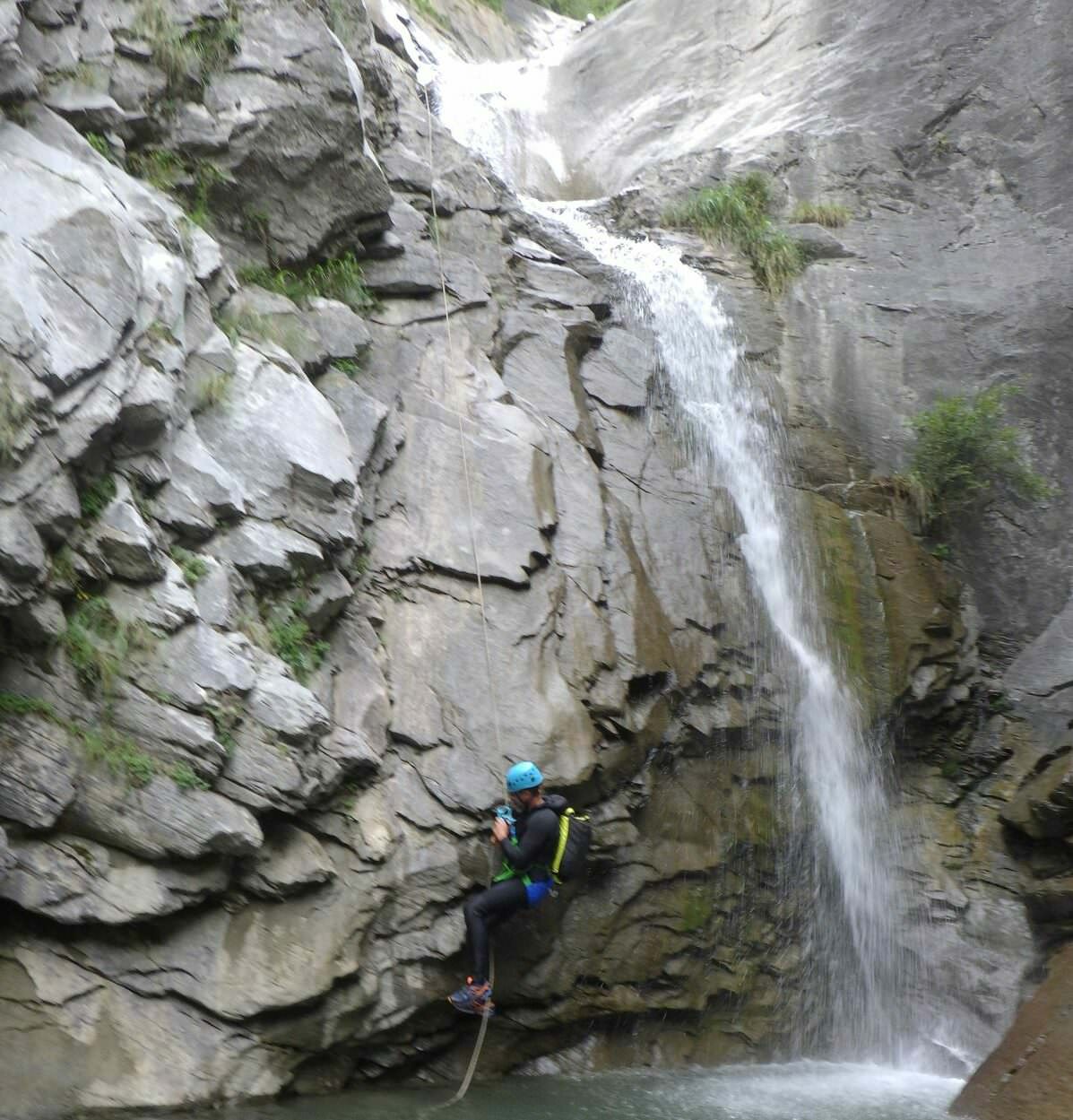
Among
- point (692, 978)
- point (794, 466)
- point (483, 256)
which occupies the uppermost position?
point (483, 256)

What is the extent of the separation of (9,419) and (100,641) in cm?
148

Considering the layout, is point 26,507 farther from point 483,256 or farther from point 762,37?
point 762,37

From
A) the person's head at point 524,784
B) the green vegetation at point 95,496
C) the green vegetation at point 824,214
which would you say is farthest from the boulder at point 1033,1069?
the green vegetation at point 824,214

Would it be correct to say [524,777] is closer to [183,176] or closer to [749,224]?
[183,176]

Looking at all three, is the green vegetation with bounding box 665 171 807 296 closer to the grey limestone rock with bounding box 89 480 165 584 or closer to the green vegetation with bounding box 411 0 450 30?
the green vegetation with bounding box 411 0 450 30

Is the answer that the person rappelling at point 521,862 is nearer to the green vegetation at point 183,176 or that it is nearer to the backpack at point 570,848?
the backpack at point 570,848

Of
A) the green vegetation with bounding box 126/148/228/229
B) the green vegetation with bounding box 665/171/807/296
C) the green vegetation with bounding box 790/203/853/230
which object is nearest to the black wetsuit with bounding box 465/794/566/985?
the green vegetation with bounding box 126/148/228/229

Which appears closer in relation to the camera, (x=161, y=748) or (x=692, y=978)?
(x=161, y=748)

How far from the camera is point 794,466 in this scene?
12195 mm

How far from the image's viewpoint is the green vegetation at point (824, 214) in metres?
14.7

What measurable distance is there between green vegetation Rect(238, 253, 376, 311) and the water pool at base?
22.5 feet

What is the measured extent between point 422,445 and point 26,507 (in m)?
4.06

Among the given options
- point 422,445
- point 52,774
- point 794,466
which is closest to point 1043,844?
point 794,466

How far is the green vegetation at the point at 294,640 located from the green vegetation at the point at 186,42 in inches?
192
